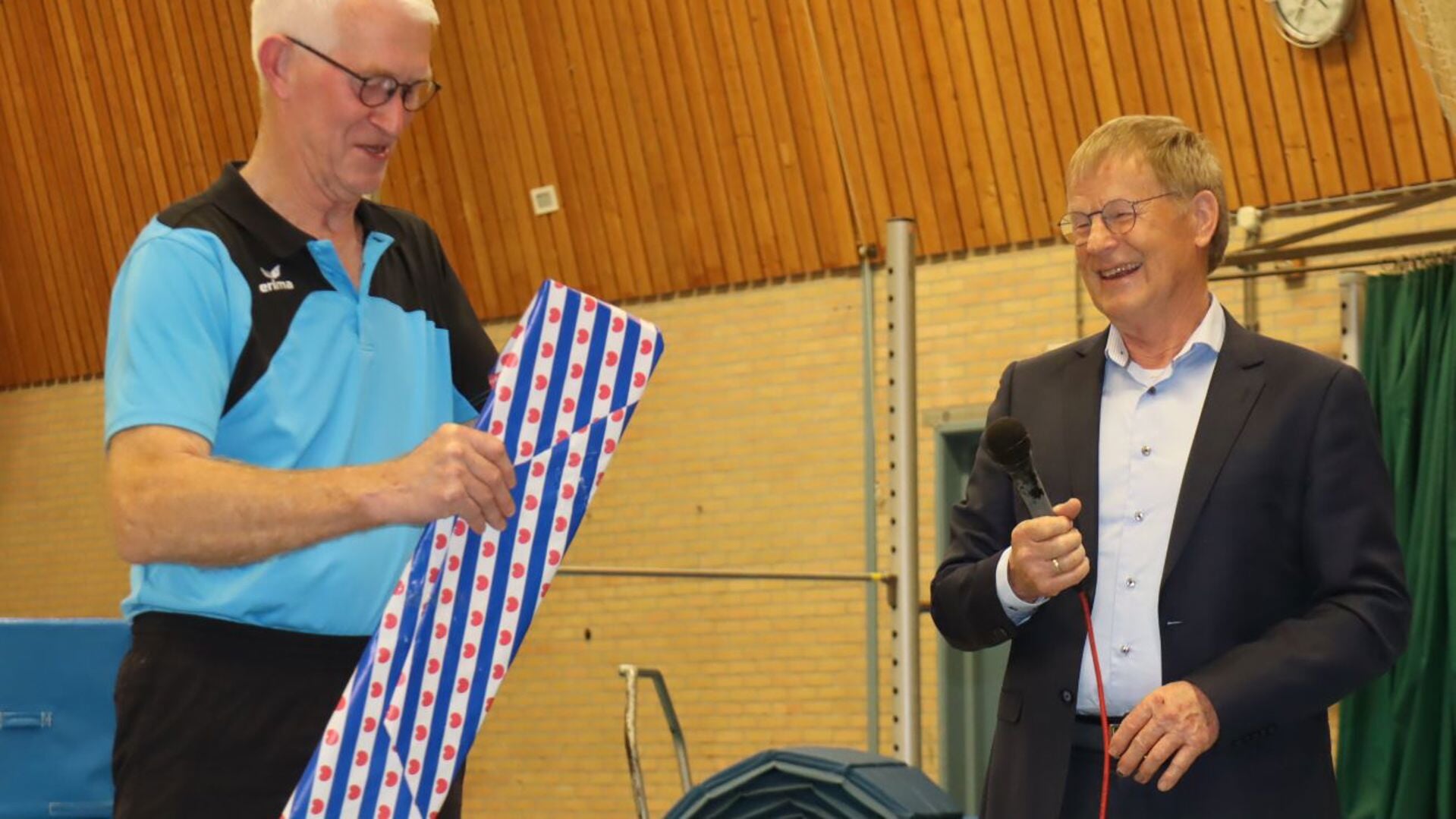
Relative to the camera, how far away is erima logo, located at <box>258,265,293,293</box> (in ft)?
6.86

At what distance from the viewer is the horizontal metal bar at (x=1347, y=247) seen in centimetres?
780

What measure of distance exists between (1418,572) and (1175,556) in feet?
19.3

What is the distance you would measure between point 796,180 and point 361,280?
846 cm

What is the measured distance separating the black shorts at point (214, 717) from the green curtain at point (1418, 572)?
6.69 metres

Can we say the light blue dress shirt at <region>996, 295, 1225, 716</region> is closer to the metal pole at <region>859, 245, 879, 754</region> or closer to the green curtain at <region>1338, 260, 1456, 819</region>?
the green curtain at <region>1338, 260, 1456, 819</region>

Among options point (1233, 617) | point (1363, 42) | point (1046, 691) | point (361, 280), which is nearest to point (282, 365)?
point (361, 280)

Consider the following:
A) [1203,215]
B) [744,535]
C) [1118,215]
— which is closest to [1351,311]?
[744,535]

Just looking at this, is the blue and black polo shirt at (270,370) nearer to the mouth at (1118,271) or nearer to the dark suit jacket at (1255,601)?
the dark suit jacket at (1255,601)

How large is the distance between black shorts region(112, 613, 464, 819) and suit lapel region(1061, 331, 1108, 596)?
122 cm

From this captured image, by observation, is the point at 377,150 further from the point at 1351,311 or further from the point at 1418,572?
the point at 1351,311

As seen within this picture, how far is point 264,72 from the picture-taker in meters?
2.20

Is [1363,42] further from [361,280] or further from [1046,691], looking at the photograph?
[361,280]

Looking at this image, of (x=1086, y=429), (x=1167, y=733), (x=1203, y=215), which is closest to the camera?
(x=1167, y=733)

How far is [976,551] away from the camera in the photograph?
291 centimetres
